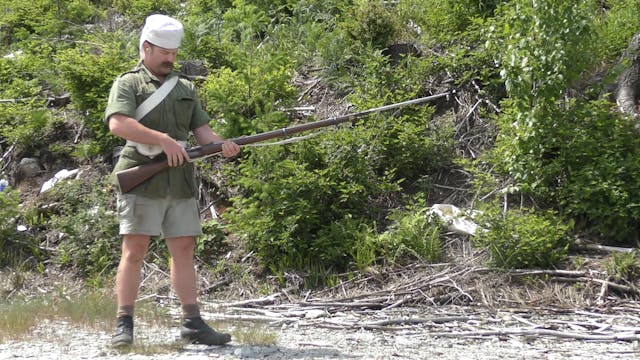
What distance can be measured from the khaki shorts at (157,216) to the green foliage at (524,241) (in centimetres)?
324

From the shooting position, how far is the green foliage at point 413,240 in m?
8.90

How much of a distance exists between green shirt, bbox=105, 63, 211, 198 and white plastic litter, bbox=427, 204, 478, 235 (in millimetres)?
3332

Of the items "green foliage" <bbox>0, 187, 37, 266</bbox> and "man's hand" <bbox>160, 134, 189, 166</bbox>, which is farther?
"green foliage" <bbox>0, 187, 37, 266</bbox>

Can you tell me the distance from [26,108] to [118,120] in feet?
21.0

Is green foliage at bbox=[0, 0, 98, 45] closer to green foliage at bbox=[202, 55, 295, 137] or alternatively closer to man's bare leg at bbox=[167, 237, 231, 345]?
green foliage at bbox=[202, 55, 295, 137]

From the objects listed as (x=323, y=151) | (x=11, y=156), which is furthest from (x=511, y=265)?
(x=11, y=156)

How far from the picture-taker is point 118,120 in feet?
20.7

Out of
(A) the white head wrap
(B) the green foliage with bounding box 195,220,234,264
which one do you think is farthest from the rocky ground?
(A) the white head wrap

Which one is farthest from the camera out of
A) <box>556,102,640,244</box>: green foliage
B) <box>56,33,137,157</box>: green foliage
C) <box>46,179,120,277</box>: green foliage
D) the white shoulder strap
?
<box>56,33,137,157</box>: green foliage

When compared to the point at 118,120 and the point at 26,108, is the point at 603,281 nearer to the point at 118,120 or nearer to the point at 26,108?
the point at 118,120

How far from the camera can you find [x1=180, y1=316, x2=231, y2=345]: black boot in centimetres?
642

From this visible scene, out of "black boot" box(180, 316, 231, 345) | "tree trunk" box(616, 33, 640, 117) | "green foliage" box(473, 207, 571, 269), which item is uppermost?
"tree trunk" box(616, 33, 640, 117)

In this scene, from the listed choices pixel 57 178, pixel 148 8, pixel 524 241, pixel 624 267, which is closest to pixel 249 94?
pixel 57 178

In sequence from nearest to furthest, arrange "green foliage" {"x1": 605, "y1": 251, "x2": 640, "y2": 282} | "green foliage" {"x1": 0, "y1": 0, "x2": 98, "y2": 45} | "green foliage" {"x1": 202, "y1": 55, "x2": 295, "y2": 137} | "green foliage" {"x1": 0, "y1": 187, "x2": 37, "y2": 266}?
"green foliage" {"x1": 605, "y1": 251, "x2": 640, "y2": 282}, "green foliage" {"x1": 202, "y1": 55, "x2": 295, "y2": 137}, "green foliage" {"x1": 0, "y1": 187, "x2": 37, "y2": 266}, "green foliage" {"x1": 0, "y1": 0, "x2": 98, "y2": 45}
